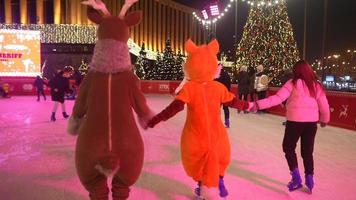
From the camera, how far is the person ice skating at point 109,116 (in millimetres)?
3268

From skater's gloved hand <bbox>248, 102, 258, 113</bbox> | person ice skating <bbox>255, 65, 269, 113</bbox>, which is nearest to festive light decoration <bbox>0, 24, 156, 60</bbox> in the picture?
person ice skating <bbox>255, 65, 269, 113</bbox>

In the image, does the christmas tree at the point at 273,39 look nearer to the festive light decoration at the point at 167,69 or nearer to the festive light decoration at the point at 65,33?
the festive light decoration at the point at 65,33

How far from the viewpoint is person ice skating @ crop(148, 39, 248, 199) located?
3957 millimetres

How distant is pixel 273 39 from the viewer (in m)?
22.8

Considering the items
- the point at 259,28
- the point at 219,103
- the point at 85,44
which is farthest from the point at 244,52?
the point at 219,103

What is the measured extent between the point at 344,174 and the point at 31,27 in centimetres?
3459

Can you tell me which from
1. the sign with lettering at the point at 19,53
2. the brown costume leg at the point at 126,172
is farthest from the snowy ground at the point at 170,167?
the sign with lettering at the point at 19,53

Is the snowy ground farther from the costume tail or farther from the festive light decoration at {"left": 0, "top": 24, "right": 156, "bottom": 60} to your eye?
the festive light decoration at {"left": 0, "top": 24, "right": 156, "bottom": 60}

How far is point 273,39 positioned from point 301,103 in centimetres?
→ 1866

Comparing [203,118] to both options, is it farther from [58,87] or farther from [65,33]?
[65,33]

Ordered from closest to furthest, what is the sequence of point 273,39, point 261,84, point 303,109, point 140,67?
1. point 303,109
2. point 261,84
3. point 273,39
4. point 140,67

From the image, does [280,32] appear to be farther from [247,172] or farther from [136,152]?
[136,152]

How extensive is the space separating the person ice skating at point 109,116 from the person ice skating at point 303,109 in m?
1.88

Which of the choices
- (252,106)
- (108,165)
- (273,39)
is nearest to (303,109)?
(252,106)
